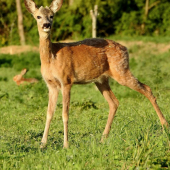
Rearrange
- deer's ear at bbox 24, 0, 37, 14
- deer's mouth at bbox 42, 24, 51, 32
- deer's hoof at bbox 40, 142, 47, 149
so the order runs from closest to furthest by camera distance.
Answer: deer's hoof at bbox 40, 142, 47, 149
deer's mouth at bbox 42, 24, 51, 32
deer's ear at bbox 24, 0, 37, 14

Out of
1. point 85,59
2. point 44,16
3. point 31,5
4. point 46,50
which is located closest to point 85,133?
point 85,59

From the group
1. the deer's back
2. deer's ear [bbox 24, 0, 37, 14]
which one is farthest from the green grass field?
deer's ear [bbox 24, 0, 37, 14]

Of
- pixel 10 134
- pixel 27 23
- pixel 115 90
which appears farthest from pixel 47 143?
pixel 27 23

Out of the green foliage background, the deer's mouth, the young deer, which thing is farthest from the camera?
the green foliage background

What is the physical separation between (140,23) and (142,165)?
2369 cm

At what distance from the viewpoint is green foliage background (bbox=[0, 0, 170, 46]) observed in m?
26.1

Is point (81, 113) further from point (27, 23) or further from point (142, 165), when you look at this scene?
point (27, 23)

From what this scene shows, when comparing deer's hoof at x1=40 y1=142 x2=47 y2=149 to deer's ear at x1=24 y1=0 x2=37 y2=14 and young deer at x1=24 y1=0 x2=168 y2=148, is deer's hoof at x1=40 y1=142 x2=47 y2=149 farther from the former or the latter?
deer's ear at x1=24 y1=0 x2=37 y2=14

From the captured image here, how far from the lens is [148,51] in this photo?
19.2 metres

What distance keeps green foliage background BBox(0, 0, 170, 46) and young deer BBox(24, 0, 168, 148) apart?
58.4 feet

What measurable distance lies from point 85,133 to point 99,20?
21.0 metres

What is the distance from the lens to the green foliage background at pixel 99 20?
2609 centimetres

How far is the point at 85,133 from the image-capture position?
22.7 ft

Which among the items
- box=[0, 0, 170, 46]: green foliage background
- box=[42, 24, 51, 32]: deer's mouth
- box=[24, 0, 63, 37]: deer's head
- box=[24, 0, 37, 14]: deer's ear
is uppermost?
box=[24, 0, 37, 14]: deer's ear
